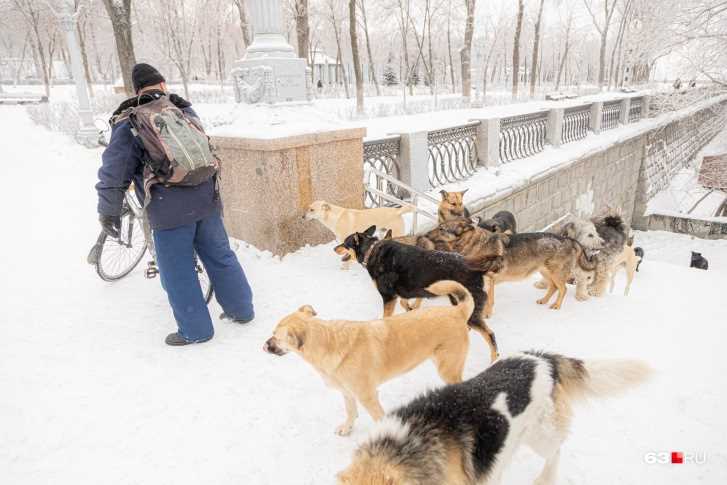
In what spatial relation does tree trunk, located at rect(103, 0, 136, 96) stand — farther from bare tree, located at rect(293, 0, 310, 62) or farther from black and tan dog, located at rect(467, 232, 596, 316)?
black and tan dog, located at rect(467, 232, 596, 316)

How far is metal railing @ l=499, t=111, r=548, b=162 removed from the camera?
10739 millimetres

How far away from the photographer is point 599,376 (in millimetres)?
2205

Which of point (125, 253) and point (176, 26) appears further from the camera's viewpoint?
point (176, 26)

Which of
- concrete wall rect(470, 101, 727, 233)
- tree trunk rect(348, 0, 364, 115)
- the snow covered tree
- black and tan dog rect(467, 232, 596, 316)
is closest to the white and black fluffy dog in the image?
black and tan dog rect(467, 232, 596, 316)

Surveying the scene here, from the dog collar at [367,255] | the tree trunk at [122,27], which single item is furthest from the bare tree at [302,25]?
the dog collar at [367,255]

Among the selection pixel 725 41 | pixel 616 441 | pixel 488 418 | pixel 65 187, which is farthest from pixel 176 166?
pixel 725 41

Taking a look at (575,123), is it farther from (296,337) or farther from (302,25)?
(296,337)

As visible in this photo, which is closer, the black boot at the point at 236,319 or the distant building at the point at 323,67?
the black boot at the point at 236,319

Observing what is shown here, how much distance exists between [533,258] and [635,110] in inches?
742

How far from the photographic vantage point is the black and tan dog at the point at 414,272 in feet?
12.6

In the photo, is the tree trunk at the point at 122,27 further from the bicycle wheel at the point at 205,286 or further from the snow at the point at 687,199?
the snow at the point at 687,199

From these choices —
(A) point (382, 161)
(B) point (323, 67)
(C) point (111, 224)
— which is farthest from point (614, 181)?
(B) point (323, 67)

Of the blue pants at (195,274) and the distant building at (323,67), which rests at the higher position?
the distant building at (323,67)

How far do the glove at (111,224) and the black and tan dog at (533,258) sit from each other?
3509 mm
